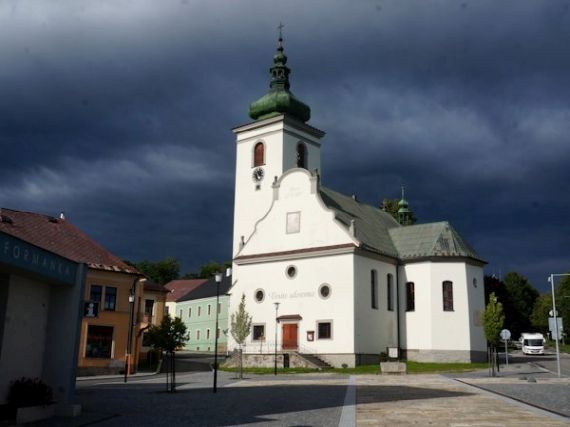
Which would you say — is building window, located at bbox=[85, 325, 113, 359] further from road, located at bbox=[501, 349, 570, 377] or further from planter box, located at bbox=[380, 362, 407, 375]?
road, located at bbox=[501, 349, 570, 377]

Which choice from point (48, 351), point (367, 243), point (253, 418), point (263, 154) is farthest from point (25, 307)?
point (263, 154)

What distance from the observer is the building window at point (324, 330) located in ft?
140

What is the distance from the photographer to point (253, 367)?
4300 centimetres

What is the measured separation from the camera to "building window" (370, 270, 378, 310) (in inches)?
1749

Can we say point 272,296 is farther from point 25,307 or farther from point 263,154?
point 25,307

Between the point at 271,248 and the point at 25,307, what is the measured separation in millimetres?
A: 31546

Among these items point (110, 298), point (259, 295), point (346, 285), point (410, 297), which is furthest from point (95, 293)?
point (410, 297)

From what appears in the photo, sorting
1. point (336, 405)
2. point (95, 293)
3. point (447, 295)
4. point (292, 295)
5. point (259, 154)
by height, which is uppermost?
point (259, 154)

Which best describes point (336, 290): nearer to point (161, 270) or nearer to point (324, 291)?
point (324, 291)


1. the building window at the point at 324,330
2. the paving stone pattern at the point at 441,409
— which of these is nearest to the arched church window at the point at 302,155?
the building window at the point at 324,330

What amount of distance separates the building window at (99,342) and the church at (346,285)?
980cm

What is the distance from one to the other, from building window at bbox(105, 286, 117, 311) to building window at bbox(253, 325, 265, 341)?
1104cm

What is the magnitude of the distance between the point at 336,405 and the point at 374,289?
27142 mm

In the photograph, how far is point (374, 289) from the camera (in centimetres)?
4491
